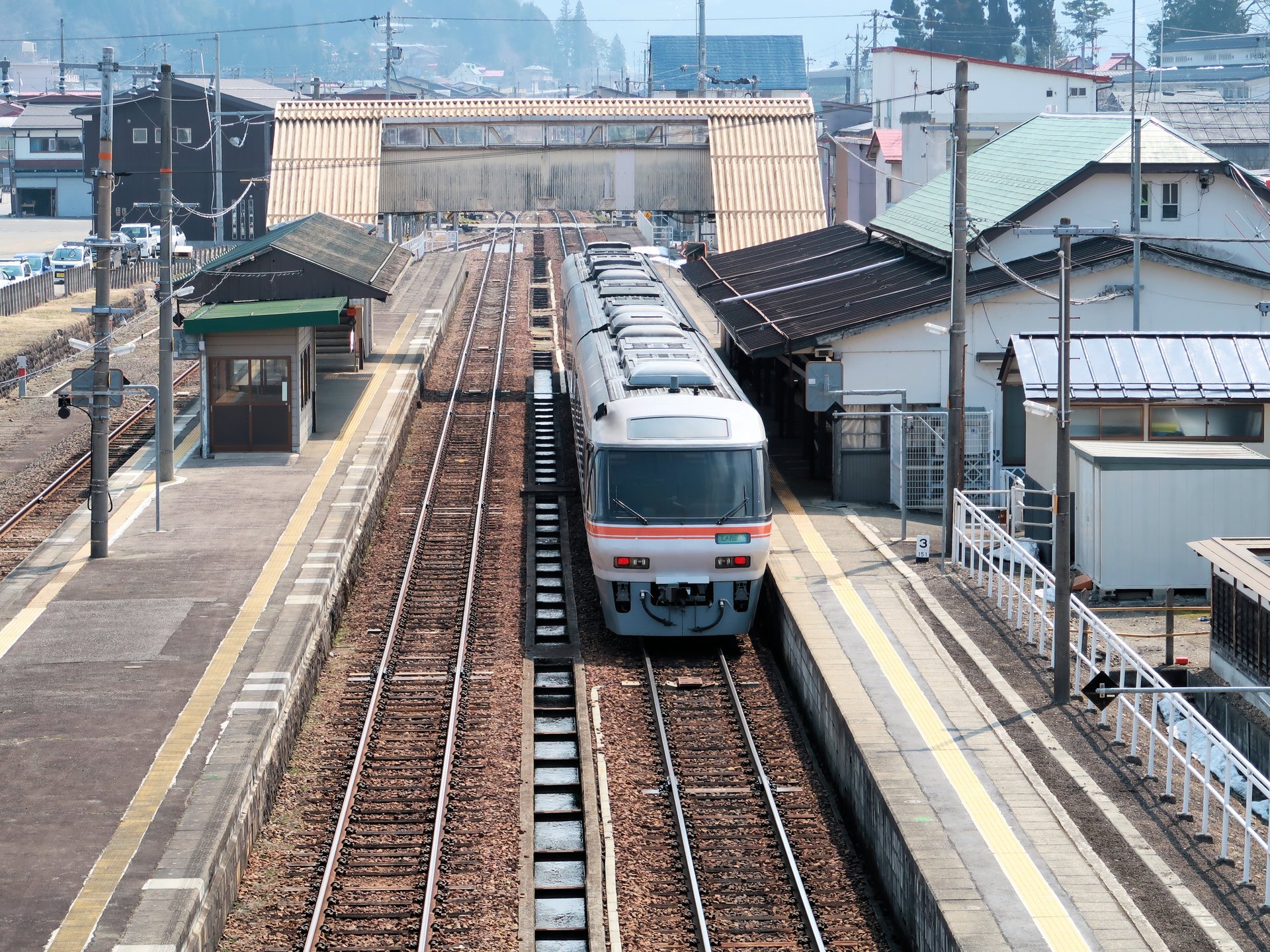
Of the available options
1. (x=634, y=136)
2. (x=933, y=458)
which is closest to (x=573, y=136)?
(x=634, y=136)

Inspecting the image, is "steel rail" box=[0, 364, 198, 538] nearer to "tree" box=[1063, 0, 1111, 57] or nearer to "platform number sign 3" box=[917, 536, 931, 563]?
"platform number sign 3" box=[917, 536, 931, 563]

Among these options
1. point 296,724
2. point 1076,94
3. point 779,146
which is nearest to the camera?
point 296,724

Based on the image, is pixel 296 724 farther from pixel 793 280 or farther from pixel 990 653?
pixel 793 280

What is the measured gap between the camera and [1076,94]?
58938 mm

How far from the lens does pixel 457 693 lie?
1797 centimetres

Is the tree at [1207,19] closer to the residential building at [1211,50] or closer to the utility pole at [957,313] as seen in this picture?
the residential building at [1211,50]

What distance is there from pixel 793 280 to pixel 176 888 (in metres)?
23.8

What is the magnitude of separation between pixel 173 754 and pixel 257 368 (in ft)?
46.5

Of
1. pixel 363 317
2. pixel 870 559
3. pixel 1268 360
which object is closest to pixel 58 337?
pixel 363 317

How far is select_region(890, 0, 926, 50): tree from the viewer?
14312cm

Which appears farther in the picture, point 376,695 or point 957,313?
point 957,313

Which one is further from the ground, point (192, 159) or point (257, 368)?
point (192, 159)

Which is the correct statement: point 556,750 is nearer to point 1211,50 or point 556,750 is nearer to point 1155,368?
point 1155,368

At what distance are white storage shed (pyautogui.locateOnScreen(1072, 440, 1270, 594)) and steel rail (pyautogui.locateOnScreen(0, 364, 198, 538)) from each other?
1469 cm
